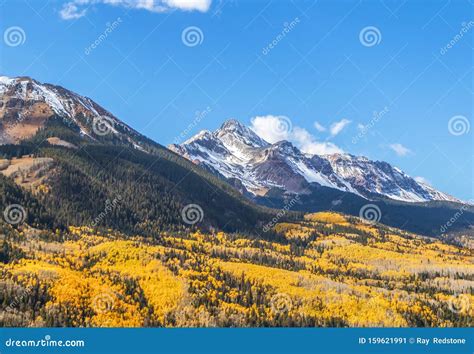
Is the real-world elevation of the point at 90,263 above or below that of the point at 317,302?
above

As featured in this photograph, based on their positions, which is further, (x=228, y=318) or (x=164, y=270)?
(x=164, y=270)

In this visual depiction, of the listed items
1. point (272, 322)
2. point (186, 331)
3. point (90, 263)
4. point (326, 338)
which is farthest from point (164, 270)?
point (326, 338)

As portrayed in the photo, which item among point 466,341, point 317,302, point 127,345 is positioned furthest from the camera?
point 317,302

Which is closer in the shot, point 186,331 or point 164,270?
point 186,331

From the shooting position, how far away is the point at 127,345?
10788cm

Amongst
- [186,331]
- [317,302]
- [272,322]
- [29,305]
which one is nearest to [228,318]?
[272,322]

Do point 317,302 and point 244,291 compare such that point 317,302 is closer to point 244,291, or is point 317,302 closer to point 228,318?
point 244,291

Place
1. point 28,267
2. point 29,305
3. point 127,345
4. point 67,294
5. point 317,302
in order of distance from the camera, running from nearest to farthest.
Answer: point 127,345 → point 29,305 → point 67,294 → point 28,267 → point 317,302

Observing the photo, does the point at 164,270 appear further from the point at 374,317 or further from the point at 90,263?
the point at 374,317

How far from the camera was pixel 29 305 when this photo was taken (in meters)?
137

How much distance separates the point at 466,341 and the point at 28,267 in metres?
119

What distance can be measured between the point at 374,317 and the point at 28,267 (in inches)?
4060

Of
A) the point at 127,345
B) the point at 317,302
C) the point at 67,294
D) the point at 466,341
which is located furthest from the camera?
the point at 317,302

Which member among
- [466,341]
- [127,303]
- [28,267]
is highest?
[28,267]
